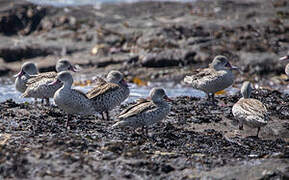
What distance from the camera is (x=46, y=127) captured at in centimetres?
1030

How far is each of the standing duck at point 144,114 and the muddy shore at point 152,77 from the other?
9.2 inches

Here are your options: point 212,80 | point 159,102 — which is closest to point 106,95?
point 159,102

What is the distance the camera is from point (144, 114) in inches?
392

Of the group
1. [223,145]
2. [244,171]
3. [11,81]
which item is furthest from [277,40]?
[244,171]

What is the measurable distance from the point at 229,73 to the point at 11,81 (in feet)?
27.4

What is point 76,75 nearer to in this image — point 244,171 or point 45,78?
point 45,78

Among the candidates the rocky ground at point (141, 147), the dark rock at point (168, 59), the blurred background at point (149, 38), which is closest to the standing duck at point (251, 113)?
the rocky ground at point (141, 147)

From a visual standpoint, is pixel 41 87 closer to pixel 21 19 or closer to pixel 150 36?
pixel 150 36

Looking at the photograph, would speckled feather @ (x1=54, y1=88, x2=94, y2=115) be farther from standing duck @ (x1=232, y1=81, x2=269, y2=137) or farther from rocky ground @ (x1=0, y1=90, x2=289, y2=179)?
standing duck @ (x1=232, y1=81, x2=269, y2=137)

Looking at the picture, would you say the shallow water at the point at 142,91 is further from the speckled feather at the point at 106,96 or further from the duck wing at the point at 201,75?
the speckled feather at the point at 106,96

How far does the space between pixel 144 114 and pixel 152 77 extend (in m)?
9.00

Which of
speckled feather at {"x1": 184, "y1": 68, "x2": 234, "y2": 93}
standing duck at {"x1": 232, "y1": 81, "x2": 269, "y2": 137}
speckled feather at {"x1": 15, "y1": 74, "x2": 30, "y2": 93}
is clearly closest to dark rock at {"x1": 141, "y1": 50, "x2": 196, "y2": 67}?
speckled feather at {"x1": 184, "y1": 68, "x2": 234, "y2": 93}

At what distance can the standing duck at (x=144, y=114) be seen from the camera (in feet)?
32.4

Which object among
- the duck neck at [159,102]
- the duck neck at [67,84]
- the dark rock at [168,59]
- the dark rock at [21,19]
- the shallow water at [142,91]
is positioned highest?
the dark rock at [21,19]
